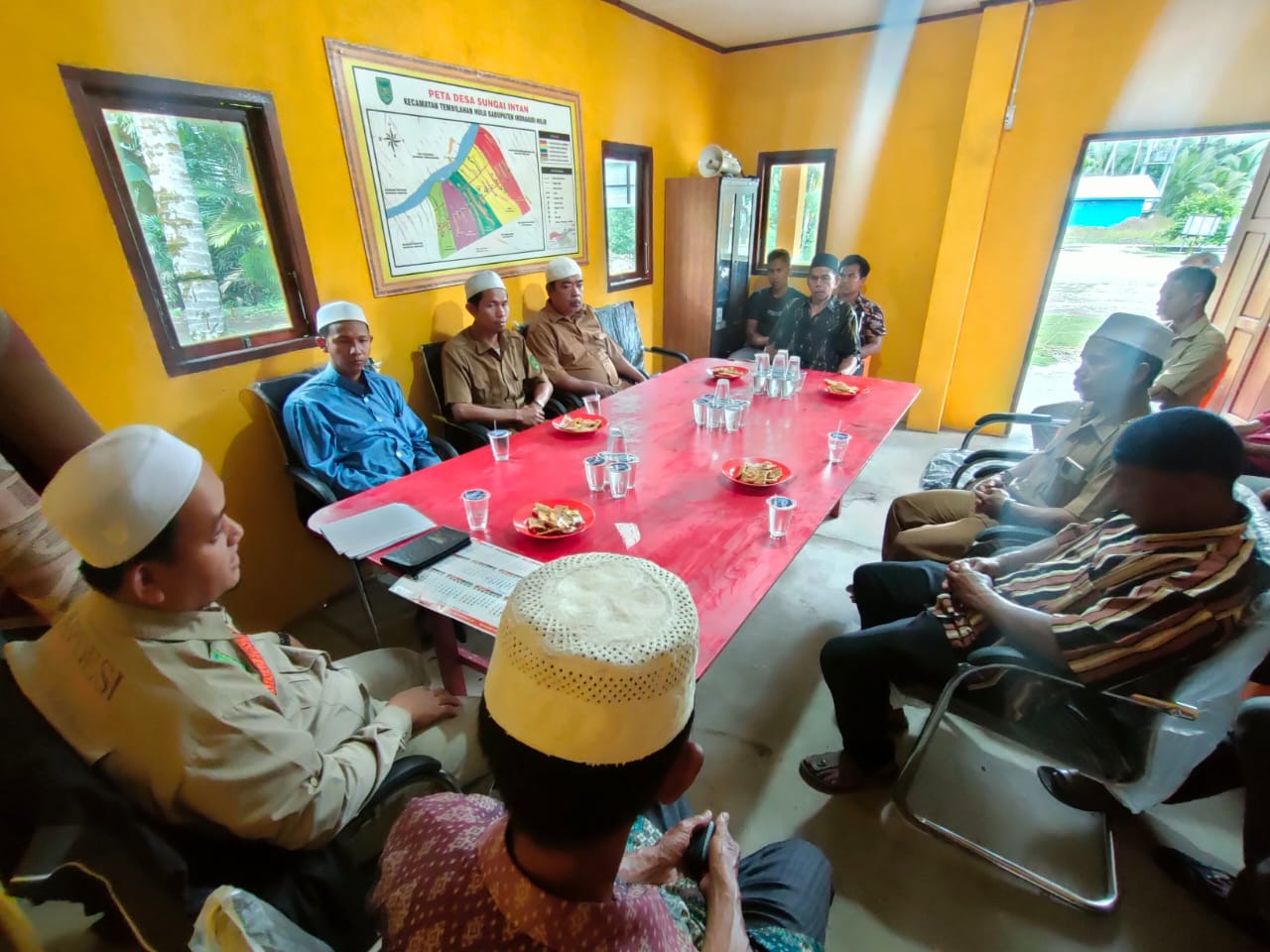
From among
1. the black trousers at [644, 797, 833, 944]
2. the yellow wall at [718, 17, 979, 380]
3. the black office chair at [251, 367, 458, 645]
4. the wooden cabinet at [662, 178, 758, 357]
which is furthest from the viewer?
the wooden cabinet at [662, 178, 758, 357]

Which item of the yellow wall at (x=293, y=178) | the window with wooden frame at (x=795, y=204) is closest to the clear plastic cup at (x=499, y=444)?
the yellow wall at (x=293, y=178)

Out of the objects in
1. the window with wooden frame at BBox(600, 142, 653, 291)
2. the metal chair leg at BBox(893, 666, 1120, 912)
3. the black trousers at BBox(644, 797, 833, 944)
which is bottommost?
the metal chair leg at BBox(893, 666, 1120, 912)

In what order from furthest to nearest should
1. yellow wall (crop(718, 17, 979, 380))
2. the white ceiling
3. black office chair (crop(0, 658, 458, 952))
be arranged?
yellow wall (crop(718, 17, 979, 380)), the white ceiling, black office chair (crop(0, 658, 458, 952))

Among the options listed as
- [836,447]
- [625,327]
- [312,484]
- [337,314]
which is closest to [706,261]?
[625,327]

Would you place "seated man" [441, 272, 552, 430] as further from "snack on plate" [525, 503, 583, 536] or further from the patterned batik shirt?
the patterned batik shirt

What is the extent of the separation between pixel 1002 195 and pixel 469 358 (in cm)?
382

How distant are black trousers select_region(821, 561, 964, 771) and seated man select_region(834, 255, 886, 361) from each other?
7.51ft

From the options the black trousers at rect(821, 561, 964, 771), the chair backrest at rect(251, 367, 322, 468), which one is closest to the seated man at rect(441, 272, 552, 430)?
the chair backrest at rect(251, 367, 322, 468)

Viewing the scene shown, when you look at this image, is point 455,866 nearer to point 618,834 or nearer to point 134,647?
point 618,834

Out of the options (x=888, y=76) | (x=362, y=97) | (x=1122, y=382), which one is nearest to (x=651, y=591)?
(x=1122, y=382)

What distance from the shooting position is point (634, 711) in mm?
502

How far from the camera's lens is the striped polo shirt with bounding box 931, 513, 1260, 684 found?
1.05 m

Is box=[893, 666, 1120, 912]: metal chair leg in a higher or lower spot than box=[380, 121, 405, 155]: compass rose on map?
lower

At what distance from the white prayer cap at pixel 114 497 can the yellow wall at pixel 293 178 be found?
139 centimetres
